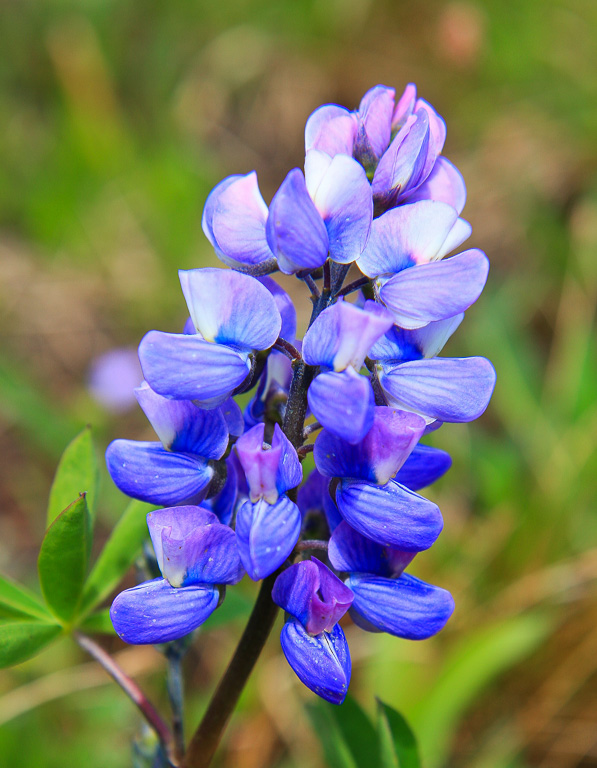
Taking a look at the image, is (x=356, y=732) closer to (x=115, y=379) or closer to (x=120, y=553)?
(x=120, y=553)

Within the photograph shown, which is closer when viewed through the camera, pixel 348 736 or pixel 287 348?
pixel 287 348

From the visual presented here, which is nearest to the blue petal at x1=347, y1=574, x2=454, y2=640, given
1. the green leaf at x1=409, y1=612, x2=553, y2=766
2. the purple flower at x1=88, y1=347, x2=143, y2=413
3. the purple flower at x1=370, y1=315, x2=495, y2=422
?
the purple flower at x1=370, y1=315, x2=495, y2=422

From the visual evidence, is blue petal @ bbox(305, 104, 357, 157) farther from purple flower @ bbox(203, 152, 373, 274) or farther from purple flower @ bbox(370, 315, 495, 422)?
purple flower @ bbox(370, 315, 495, 422)

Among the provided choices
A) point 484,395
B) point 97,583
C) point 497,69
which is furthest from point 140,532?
point 497,69

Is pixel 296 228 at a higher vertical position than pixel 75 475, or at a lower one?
higher

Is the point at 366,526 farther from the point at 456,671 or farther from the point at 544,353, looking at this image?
the point at 544,353

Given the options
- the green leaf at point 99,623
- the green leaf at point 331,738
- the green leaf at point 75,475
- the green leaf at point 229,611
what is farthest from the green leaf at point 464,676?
the green leaf at point 75,475

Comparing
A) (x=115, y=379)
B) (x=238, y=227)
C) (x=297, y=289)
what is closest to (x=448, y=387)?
(x=238, y=227)
